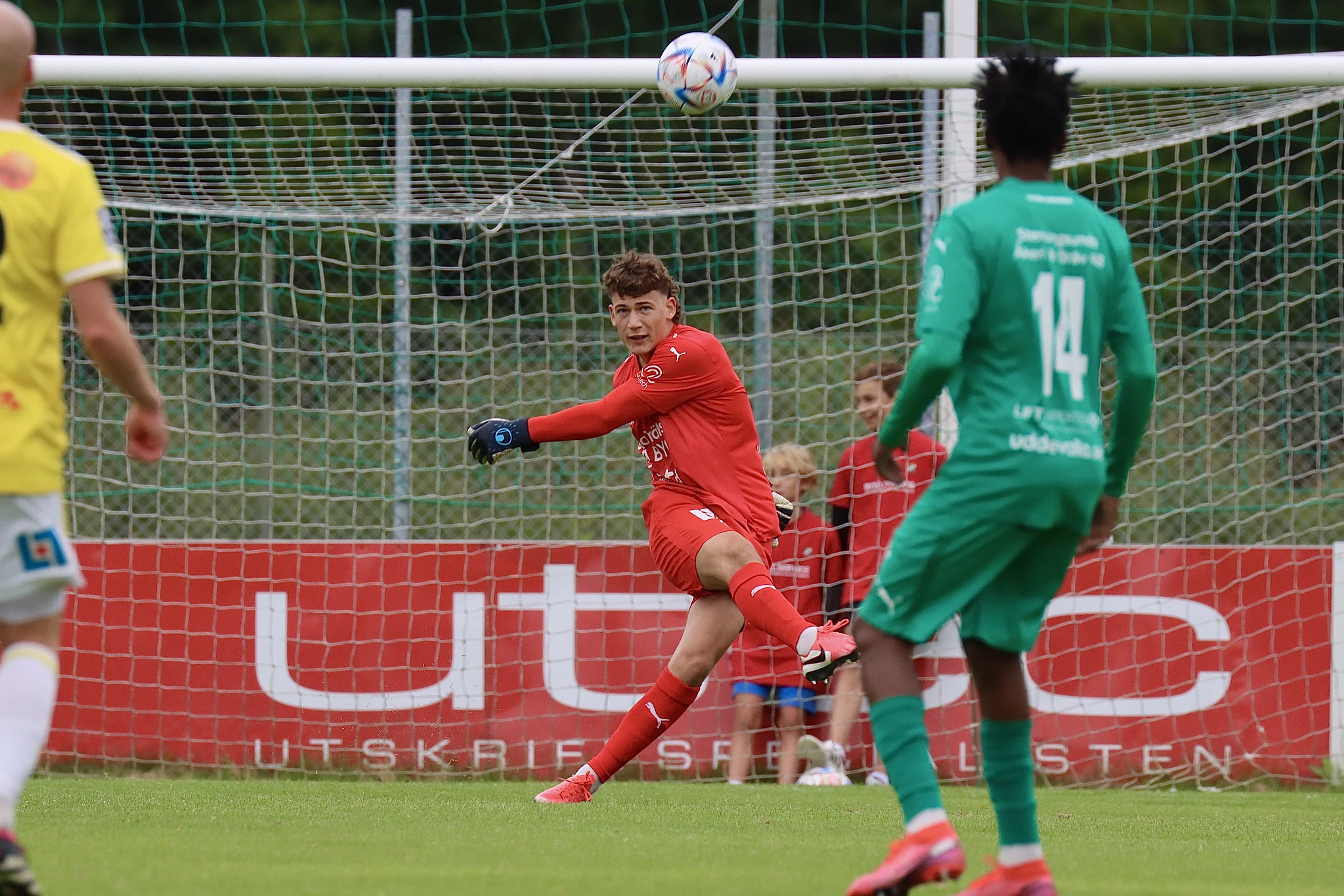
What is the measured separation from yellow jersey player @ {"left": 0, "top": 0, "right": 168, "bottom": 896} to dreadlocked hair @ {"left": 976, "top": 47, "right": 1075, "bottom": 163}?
75.4 inches

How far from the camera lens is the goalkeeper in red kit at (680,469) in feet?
19.1

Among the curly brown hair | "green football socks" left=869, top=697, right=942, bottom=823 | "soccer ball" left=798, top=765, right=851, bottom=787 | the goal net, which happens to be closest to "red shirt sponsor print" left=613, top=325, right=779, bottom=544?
the curly brown hair

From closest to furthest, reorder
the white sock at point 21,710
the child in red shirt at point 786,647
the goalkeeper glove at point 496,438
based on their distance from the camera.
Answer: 1. the white sock at point 21,710
2. the goalkeeper glove at point 496,438
3. the child in red shirt at point 786,647

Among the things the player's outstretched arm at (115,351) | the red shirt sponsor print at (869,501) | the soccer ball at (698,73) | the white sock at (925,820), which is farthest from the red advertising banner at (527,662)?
the player's outstretched arm at (115,351)

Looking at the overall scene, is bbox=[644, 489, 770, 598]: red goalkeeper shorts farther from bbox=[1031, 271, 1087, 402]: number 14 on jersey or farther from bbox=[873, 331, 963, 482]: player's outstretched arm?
bbox=[1031, 271, 1087, 402]: number 14 on jersey

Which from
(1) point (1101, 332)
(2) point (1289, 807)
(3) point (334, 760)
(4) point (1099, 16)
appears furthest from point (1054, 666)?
(4) point (1099, 16)

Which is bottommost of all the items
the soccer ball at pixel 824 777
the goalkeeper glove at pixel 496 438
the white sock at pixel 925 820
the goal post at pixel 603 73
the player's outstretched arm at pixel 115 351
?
the soccer ball at pixel 824 777

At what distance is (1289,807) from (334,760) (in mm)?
4469

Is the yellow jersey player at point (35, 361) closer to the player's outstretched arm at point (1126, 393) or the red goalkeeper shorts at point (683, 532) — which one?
the player's outstretched arm at point (1126, 393)

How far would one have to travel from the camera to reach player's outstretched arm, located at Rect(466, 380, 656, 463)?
5797mm

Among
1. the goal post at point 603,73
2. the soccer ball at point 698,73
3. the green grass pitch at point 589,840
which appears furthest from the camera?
the goal post at point 603,73

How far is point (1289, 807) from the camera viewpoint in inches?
264

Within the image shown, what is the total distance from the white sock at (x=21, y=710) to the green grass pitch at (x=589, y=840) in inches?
19.8

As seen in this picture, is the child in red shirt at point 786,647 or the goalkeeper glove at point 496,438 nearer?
the goalkeeper glove at point 496,438
